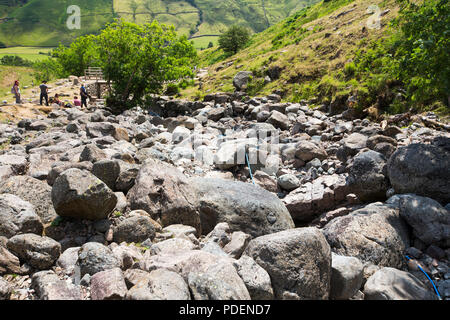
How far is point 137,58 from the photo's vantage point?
69.9 ft

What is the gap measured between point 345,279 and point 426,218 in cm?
275

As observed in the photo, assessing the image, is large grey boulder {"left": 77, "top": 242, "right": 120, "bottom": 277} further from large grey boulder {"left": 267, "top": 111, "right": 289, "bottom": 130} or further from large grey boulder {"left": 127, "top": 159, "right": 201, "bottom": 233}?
large grey boulder {"left": 267, "top": 111, "right": 289, "bottom": 130}

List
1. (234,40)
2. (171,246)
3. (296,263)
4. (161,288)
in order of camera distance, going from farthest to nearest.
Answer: (234,40), (171,246), (296,263), (161,288)

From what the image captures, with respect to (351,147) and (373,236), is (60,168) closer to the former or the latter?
(373,236)

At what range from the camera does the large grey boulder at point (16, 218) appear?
→ 4965mm

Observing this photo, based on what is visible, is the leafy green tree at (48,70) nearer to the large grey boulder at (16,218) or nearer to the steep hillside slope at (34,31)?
the large grey boulder at (16,218)

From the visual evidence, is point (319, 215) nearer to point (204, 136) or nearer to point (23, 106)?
point (204, 136)

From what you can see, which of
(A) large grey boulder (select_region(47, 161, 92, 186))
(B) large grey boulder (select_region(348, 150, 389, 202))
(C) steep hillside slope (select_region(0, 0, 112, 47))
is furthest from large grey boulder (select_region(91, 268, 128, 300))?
(C) steep hillside slope (select_region(0, 0, 112, 47))

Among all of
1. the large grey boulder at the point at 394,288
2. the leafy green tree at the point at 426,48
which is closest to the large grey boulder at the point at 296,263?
the large grey boulder at the point at 394,288

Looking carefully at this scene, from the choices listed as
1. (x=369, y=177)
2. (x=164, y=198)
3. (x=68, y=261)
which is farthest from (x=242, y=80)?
(x=68, y=261)

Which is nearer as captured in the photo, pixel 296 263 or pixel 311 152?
pixel 296 263

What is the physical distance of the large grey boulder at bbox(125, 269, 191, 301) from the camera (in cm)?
355

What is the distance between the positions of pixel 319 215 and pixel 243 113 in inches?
450
